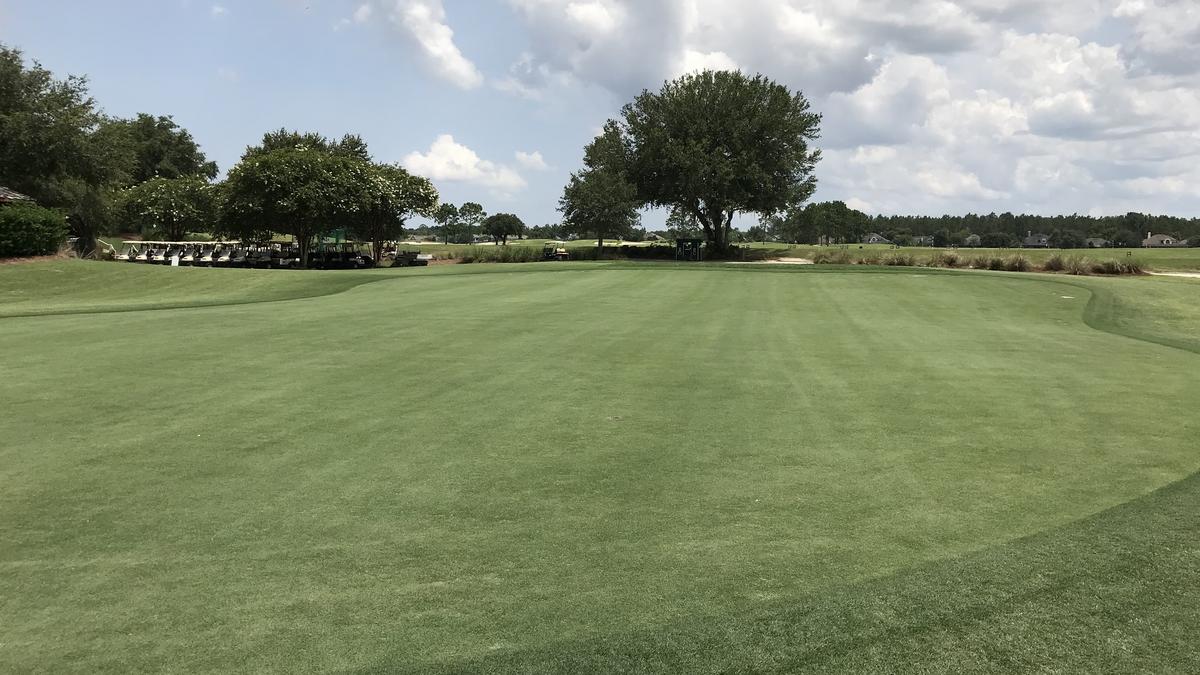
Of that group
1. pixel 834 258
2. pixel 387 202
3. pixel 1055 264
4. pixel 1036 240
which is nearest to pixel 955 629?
pixel 1055 264

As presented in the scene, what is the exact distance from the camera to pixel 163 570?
4.04 m

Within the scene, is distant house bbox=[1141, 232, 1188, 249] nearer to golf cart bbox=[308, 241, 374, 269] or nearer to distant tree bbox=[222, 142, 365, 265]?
golf cart bbox=[308, 241, 374, 269]

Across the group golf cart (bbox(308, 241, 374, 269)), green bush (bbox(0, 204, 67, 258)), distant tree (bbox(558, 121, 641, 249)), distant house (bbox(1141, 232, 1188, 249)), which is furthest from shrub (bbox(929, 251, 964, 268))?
distant house (bbox(1141, 232, 1188, 249))

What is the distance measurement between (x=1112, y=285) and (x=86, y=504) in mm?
29699

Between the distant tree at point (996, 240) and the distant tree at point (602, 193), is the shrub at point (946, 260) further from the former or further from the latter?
the distant tree at point (996, 240)

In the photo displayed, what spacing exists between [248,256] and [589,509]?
166ft

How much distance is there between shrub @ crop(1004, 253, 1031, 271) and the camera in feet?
128

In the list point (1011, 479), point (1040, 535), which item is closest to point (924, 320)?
point (1011, 479)

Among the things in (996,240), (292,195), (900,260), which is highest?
(292,195)

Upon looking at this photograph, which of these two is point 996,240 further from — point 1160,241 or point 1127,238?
point 1160,241

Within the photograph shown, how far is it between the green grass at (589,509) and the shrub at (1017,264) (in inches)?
1219

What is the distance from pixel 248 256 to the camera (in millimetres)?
49469

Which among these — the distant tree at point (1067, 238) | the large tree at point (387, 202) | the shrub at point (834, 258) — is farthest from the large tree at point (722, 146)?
the distant tree at point (1067, 238)

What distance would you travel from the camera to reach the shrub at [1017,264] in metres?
38.9
